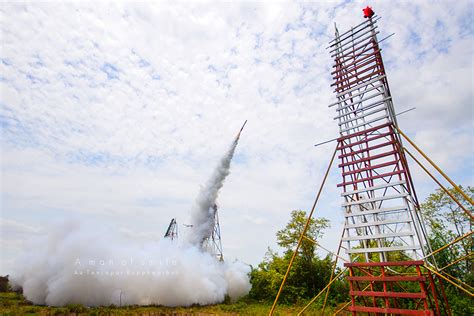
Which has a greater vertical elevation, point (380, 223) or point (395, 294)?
point (380, 223)

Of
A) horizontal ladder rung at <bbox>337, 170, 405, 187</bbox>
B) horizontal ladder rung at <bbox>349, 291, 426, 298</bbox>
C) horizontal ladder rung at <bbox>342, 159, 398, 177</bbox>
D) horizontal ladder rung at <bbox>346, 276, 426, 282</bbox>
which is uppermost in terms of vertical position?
horizontal ladder rung at <bbox>342, 159, 398, 177</bbox>

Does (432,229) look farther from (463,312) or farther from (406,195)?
(406,195)

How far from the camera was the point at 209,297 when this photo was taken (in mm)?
26938

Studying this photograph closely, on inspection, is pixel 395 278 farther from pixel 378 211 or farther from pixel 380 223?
pixel 378 211

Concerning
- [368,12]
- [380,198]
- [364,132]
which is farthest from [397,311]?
[368,12]

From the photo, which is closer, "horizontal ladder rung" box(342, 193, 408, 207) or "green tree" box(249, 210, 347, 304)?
"horizontal ladder rung" box(342, 193, 408, 207)

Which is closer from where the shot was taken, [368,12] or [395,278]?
[395,278]

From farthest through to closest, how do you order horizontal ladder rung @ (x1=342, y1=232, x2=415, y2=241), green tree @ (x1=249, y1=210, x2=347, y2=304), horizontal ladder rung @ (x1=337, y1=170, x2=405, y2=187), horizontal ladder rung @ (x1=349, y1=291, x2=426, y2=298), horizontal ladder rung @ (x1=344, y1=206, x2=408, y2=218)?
green tree @ (x1=249, y1=210, x2=347, y2=304) < horizontal ladder rung @ (x1=337, y1=170, x2=405, y2=187) < horizontal ladder rung @ (x1=344, y1=206, x2=408, y2=218) < horizontal ladder rung @ (x1=342, y1=232, x2=415, y2=241) < horizontal ladder rung @ (x1=349, y1=291, x2=426, y2=298)

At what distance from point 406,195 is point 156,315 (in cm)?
1857

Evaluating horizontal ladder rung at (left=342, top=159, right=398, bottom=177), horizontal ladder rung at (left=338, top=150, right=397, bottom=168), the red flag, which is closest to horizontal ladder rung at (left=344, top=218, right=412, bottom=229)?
horizontal ladder rung at (left=342, top=159, right=398, bottom=177)

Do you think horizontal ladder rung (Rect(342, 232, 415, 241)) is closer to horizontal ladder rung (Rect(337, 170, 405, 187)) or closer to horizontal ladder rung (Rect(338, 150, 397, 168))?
horizontal ladder rung (Rect(337, 170, 405, 187))

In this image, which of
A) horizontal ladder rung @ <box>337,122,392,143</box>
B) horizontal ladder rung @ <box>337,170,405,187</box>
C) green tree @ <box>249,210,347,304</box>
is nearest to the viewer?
horizontal ladder rung @ <box>337,170,405,187</box>

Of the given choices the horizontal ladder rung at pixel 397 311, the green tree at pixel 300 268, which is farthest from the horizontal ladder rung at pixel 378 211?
the green tree at pixel 300 268

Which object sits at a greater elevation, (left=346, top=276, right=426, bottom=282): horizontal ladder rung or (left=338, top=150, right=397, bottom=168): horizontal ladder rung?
(left=338, top=150, right=397, bottom=168): horizontal ladder rung
